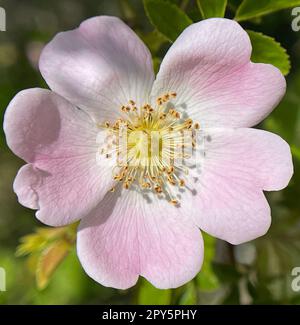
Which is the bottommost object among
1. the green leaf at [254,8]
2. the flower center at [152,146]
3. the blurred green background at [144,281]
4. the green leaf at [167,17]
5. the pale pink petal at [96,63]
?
the blurred green background at [144,281]

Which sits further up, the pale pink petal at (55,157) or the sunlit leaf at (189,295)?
the pale pink petal at (55,157)

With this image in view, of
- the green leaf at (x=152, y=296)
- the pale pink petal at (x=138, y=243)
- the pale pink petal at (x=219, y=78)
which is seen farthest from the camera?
the green leaf at (x=152, y=296)

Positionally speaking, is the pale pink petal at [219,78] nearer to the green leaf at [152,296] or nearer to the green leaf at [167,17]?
the green leaf at [167,17]

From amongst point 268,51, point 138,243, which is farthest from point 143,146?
point 268,51

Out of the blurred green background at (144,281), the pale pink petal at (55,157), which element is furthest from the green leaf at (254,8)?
the pale pink petal at (55,157)

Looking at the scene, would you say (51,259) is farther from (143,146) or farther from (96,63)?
(96,63)

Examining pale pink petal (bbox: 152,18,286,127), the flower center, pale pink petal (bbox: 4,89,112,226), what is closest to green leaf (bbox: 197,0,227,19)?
pale pink petal (bbox: 152,18,286,127)

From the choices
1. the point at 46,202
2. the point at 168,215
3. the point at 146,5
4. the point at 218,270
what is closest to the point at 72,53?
the point at 146,5
